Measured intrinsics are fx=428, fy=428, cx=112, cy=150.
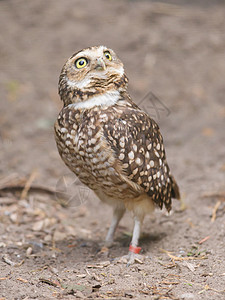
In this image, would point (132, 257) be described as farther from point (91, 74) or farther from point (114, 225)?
point (91, 74)

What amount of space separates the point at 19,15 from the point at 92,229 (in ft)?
19.1

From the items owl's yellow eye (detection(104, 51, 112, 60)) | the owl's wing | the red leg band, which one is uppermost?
owl's yellow eye (detection(104, 51, 112, 60))

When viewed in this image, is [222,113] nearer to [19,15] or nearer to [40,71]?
[40,71]

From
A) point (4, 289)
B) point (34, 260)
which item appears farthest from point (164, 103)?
point (4, 289)

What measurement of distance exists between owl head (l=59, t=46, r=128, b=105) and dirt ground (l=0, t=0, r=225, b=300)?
122cm

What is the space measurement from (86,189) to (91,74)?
4.52 ft

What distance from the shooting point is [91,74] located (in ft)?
11.7

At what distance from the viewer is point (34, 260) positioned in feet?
12.6

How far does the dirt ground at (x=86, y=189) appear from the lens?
11.1 ft

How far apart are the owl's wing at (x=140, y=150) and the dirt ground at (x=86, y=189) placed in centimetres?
65

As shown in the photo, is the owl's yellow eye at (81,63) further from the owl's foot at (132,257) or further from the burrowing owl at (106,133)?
the owl's foot at (132,257)

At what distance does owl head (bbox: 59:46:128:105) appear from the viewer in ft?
11.7

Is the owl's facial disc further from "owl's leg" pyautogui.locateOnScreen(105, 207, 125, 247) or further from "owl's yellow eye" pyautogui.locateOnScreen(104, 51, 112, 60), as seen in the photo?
"owl's leg" pyautogui.locateOnScreen(105, 207, 125, 247)

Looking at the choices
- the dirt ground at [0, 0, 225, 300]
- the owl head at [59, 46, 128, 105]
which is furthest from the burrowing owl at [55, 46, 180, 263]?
the dirt ground at [0, 0, 225, 300]
